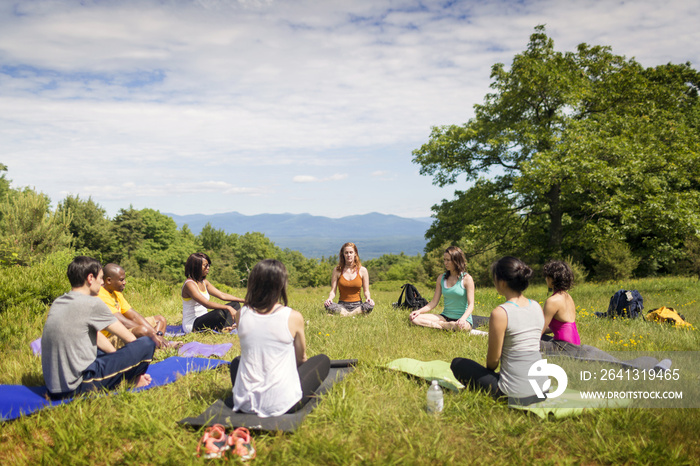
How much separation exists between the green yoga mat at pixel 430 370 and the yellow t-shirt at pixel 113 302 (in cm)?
403

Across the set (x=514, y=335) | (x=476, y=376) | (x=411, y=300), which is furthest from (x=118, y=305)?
(x=411, y=300)

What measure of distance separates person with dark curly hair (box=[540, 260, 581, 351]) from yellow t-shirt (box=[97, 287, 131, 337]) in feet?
19.6

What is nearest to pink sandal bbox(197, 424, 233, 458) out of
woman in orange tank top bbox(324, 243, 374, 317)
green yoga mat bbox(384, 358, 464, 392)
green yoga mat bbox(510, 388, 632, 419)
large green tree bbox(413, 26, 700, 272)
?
green yoga mat bbox(384, 358, 464, 392)

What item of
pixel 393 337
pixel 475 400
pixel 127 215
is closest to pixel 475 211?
pixel 393 337

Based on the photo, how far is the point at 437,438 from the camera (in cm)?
327

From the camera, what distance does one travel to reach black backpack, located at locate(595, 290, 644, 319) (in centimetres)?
807

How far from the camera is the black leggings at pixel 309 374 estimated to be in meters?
3.94

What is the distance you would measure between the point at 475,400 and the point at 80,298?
4008 millimetres

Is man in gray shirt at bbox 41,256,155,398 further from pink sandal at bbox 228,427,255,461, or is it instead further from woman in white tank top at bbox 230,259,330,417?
pink sandal at bbox 228,427,255,461

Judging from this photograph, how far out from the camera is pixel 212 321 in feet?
24.5

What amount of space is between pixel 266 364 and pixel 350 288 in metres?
5.38

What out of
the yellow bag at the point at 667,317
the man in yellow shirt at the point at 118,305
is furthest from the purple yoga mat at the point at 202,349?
the yellow bag at the point at 667,317

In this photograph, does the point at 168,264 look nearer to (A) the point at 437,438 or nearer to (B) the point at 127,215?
(B) the point at 127,215

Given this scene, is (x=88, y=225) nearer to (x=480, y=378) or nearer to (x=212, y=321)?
(x=212, y=321)
